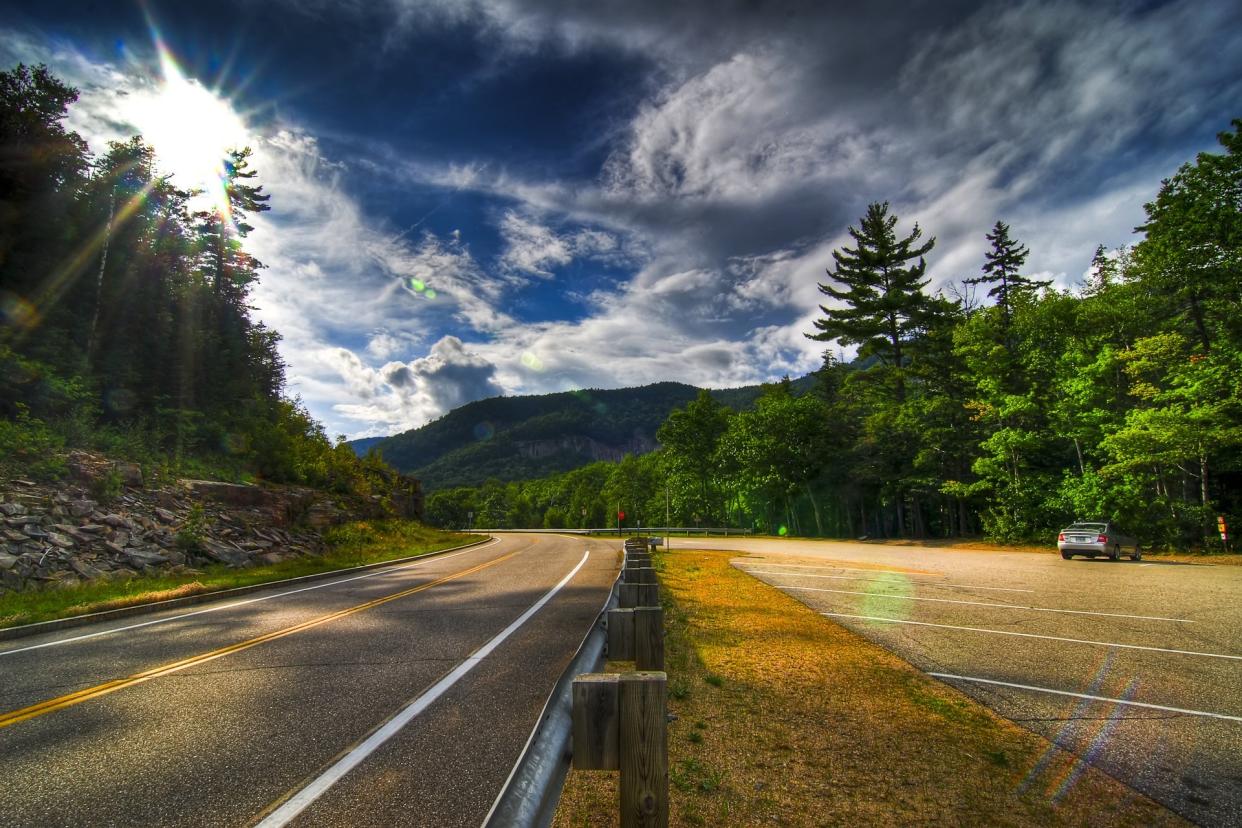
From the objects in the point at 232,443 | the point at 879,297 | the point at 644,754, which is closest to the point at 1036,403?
the point at 879,297

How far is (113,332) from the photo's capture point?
21.0 metres

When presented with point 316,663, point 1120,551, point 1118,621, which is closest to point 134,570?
point 316,663

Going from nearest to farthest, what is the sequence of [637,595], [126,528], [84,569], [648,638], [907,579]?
1. [648,638]
2. [637,595]
3. [84,569]
4. [126,528]
5. [907,579]

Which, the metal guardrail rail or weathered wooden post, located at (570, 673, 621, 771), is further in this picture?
weathered wooden post, located at (570, 673, 621, 771)

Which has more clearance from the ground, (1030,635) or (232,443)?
(232,443)

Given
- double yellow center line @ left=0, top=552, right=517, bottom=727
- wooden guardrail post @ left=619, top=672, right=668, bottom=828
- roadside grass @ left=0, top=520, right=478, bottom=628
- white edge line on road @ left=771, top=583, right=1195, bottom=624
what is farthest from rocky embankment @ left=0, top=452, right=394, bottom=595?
white edge line on road @ left=771, top=583, right=1195, bottom=624

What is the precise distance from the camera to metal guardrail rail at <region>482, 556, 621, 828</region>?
5.34 feet

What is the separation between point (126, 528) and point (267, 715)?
12.5 meters

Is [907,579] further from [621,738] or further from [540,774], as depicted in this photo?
[540,774]

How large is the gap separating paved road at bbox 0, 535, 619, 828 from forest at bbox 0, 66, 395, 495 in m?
10.6

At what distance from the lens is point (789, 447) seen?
144 ft

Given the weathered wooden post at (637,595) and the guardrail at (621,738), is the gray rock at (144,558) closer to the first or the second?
the weathered wooden post at (637,595)

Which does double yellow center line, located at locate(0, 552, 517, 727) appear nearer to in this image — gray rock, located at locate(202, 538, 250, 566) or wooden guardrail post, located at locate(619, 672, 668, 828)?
wooden guardrail post, located at locate(619, 672, 668, 828)

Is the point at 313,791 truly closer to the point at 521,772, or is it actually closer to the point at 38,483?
the point at 521,772
